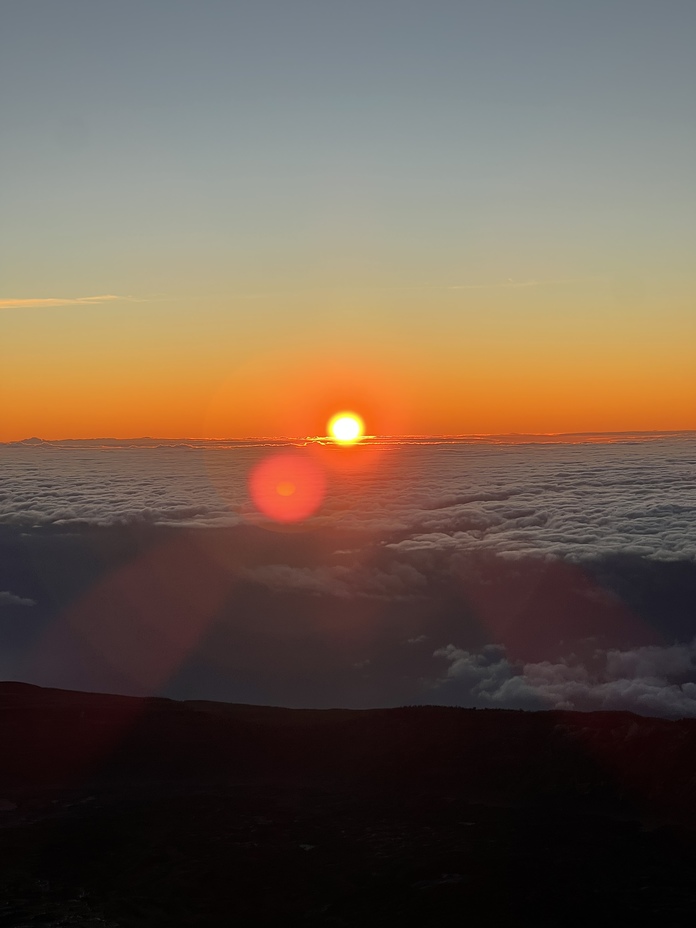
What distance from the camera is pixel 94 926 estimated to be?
43188 millimetres

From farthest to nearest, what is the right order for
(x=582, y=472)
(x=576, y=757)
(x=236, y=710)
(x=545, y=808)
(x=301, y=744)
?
(x=582, y=472) → (x=236, y=710) → (x=301, y=744) → (x=576, y=757) → (x=545, y=808)

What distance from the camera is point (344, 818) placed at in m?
57.8

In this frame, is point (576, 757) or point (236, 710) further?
point (236, 710)

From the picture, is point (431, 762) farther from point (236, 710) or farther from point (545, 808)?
point (236, 710)

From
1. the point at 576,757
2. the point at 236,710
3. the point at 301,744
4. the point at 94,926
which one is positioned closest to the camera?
the point at 94,926

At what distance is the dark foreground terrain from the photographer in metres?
45.1

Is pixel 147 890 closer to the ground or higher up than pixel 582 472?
closer to the ground

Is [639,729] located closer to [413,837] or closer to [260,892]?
[413,837]

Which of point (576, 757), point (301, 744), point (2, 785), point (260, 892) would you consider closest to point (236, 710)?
point (301, 744)

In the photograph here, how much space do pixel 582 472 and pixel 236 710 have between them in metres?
118

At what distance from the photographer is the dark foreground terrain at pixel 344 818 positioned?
45.1 meters

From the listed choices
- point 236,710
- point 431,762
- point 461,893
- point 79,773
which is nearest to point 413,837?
point 461,893

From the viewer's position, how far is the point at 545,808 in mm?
59219

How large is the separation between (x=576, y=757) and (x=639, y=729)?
473 centimetres
